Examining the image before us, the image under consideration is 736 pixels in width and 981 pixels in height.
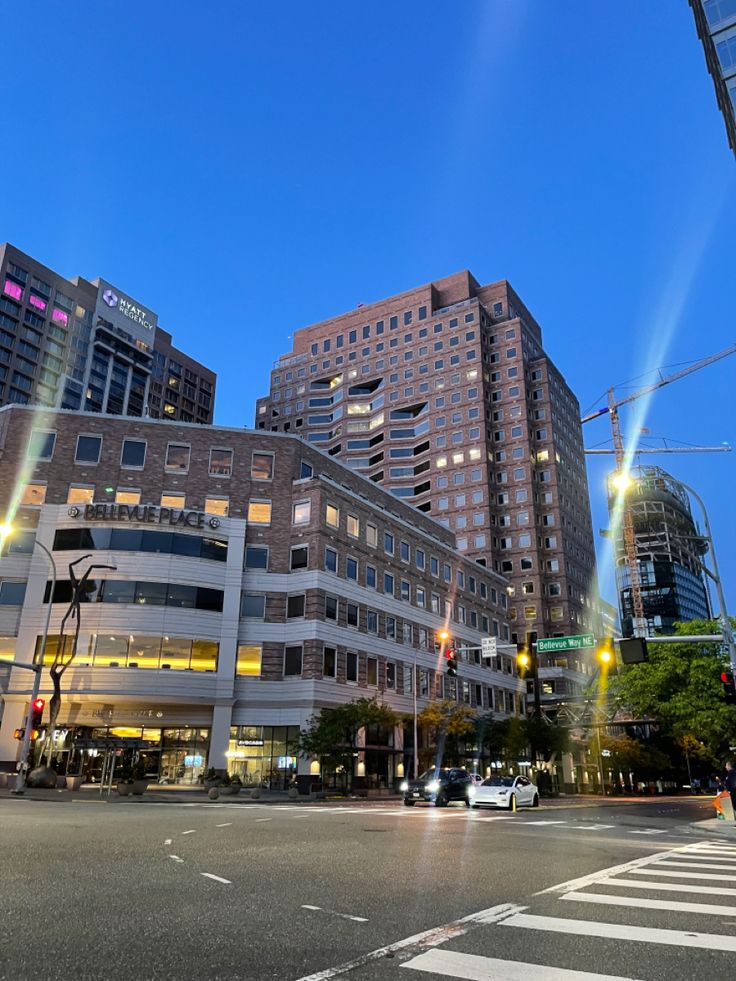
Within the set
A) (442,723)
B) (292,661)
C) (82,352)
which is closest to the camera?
(292,661)

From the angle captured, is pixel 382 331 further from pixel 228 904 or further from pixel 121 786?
pixel 228 904

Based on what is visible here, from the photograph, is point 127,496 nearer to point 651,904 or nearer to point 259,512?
point 259,512

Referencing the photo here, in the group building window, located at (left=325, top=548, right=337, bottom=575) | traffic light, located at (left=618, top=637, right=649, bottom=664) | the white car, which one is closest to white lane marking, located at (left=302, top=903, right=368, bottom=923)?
traffic light, located at (left=618, top=637, right=649, bottom=664)

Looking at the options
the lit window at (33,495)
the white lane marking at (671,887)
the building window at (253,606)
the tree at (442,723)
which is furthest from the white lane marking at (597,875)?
the lit window at (33,495)

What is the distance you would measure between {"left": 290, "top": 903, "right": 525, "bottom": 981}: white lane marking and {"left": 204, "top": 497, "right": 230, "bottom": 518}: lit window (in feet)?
145

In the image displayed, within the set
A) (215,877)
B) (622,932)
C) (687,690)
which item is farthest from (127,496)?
(622,932)

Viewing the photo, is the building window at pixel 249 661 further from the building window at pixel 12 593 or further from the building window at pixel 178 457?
the building window at pixel 12 593

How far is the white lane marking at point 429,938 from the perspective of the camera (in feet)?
17.6

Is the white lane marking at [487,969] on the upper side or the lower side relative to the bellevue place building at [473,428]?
lower

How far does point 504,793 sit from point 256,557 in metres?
24.7

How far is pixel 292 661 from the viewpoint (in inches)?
1886

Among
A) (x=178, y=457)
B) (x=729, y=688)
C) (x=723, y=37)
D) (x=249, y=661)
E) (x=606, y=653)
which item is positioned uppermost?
(x=723, y=37)

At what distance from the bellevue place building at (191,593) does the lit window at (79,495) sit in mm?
156

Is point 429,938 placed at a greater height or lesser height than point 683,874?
greater
